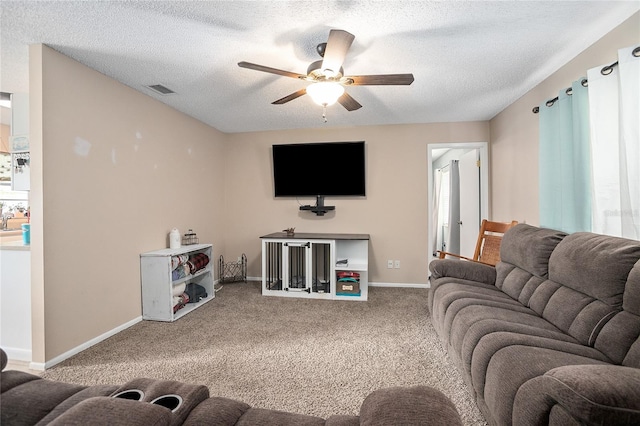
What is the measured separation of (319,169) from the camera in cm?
446

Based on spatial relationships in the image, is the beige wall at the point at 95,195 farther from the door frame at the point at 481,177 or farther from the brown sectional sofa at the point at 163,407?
the door frame at the point at 481,177

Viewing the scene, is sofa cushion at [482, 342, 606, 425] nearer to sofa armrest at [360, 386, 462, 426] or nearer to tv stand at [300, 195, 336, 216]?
sofa armrest at [360, 386, 462, 426]

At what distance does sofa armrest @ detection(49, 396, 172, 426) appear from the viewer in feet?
2.18

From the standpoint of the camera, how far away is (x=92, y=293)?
8.52 ft

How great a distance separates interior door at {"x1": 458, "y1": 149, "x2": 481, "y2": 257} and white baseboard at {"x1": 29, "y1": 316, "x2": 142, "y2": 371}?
14.4ft

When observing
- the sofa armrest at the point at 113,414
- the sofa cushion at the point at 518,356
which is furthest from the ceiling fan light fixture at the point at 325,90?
the sofa armrest at the point at 113,414

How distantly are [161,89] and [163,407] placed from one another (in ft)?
10.4

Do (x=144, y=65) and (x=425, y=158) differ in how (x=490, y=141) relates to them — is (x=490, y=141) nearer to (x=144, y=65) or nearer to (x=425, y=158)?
(x=425, y=158)

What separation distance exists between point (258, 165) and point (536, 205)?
362cm

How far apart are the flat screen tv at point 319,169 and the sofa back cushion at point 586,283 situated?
2697mm

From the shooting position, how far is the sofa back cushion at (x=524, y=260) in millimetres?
2178

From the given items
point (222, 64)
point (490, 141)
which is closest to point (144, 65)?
point (222, 64)

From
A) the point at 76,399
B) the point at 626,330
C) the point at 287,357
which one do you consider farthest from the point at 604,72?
the point at 76,399

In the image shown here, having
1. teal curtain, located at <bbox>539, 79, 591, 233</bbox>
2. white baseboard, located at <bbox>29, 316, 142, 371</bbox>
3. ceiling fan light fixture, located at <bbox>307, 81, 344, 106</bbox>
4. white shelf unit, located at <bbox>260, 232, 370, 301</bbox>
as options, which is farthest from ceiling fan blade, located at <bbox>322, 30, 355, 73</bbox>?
white baseboard, located at <bbox>29, 316, 142, 371</bbox>
